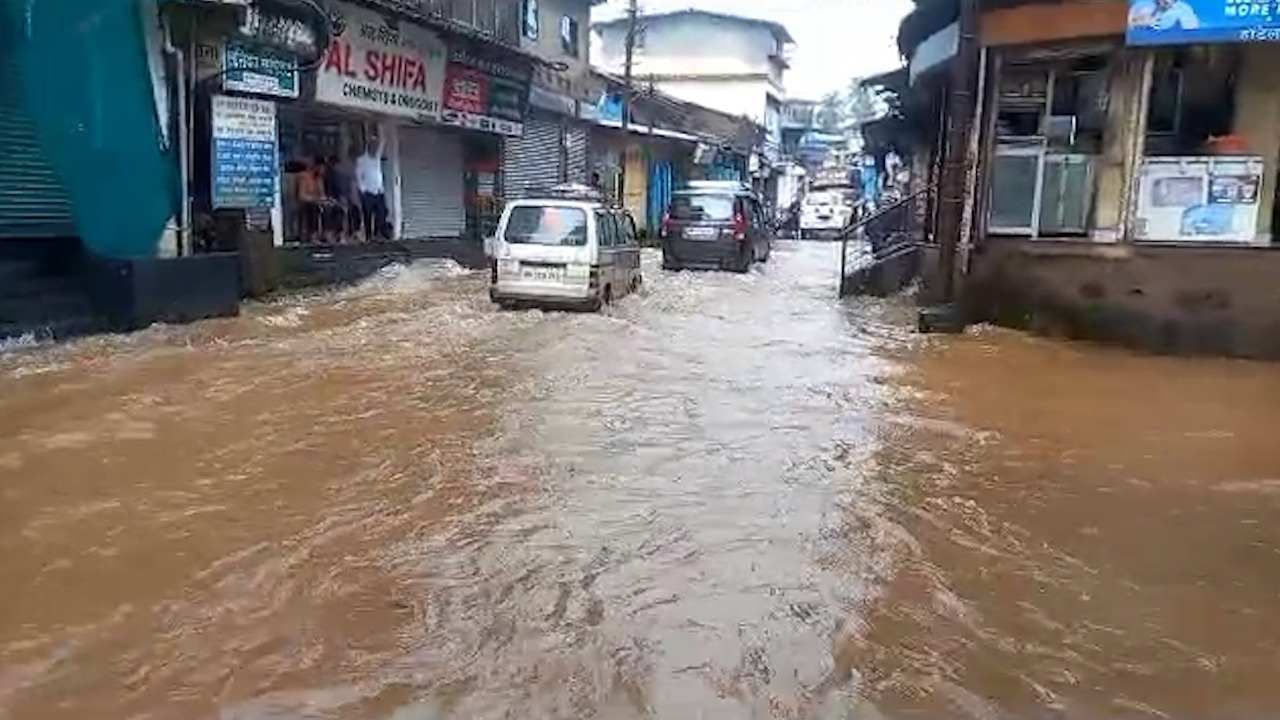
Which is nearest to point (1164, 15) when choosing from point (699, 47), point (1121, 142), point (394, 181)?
point (1121, 142)

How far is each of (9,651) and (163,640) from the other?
0.53 metres

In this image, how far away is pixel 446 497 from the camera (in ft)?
20.6

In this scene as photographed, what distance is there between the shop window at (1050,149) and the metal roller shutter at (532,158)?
12.4 metres

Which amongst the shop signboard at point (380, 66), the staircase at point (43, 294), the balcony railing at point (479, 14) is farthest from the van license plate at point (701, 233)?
the staircase at point (43, 294)

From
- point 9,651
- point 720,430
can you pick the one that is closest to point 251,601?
point 9,651

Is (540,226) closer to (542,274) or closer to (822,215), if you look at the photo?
(542,274)

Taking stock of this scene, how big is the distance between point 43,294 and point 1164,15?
12.4 meters

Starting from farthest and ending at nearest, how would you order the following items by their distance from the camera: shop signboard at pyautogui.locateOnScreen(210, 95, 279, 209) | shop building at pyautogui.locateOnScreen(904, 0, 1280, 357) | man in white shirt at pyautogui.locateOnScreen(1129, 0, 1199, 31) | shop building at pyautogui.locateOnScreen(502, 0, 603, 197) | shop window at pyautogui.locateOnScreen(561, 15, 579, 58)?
shop window at pyautogui.locateOnScreen(561, 15, 579, 58) → shop building at pyautogui.locateOnScreen(502, 0, 603, 197) → shop signboard at pyautogui.locateOnScreen(210, 95, 279, 209) → shop building at pyautogui.locateOnScreen(904, 0, 1280, 357) → man in white shirt at pyautogui.locateOnScreen(1129, 0, 1199, 31)

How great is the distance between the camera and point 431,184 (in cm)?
2220

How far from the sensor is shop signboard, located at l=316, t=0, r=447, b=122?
659 inches

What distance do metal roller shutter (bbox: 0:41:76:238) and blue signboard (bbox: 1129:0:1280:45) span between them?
12.0m

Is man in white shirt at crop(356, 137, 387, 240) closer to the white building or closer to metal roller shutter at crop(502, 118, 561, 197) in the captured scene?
metal roller shutter at crop(502, 118, 561, 197)

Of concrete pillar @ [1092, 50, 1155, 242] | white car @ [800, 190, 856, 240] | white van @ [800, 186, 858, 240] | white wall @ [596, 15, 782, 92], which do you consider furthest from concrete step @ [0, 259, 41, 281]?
white wall @ [596, 15, 782, 92]

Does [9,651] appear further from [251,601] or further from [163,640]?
[251,601]
